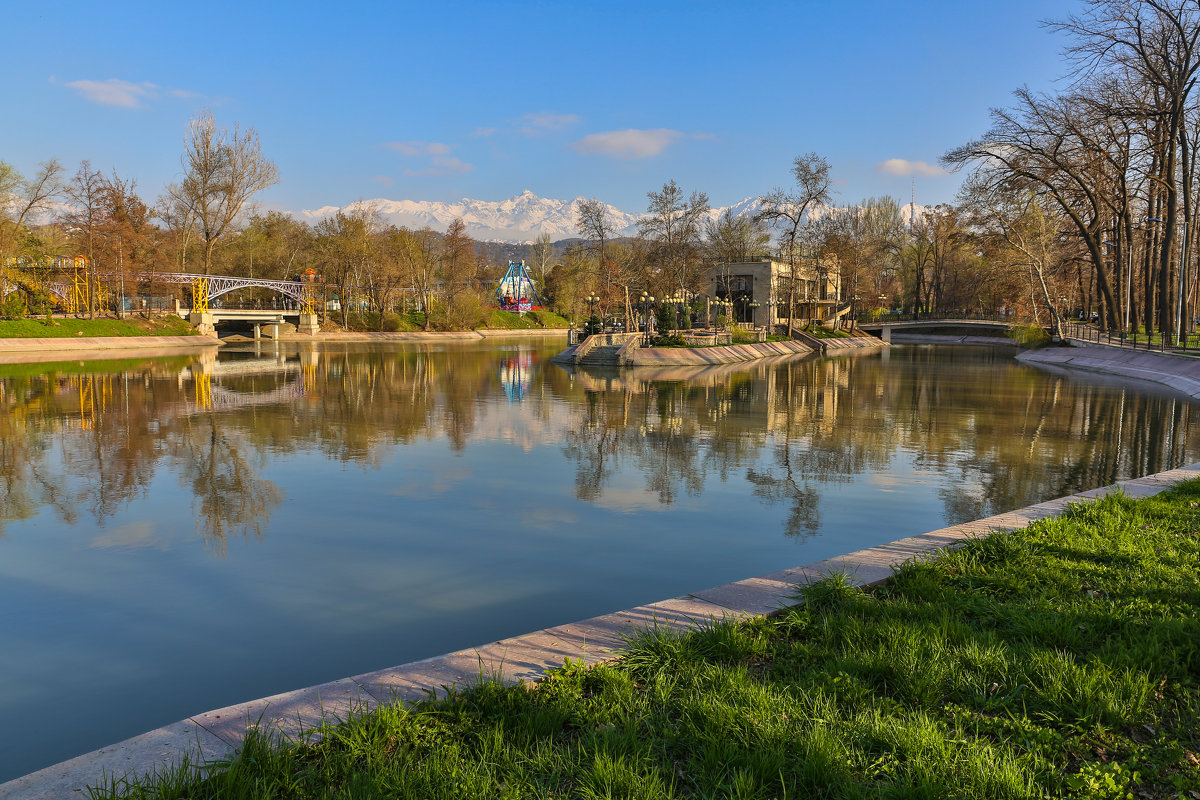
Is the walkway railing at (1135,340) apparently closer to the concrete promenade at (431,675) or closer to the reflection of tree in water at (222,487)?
the concrete promenade at (431,675)

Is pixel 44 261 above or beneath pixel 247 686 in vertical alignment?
above

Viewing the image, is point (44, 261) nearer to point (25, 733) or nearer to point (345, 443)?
point (345, 443)

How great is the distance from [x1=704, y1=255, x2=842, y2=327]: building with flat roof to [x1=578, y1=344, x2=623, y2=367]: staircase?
34235mm

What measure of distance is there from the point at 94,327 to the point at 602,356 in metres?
41.2

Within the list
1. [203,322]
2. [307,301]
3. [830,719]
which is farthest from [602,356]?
[307,301]

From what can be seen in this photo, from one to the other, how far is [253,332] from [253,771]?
284 ft

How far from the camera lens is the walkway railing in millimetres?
36562

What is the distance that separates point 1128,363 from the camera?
38.7 meters

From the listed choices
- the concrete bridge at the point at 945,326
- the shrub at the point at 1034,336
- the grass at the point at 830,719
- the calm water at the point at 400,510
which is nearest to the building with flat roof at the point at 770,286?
the concrete bridge at the point at 945,326

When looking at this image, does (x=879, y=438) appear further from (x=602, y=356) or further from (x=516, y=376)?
(x=602, y=356)

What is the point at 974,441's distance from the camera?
16.7m

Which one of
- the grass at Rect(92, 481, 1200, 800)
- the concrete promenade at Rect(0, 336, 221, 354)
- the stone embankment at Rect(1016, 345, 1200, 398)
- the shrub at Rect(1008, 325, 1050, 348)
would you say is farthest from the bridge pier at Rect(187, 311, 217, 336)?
the grass at Rect(92, 481, 1200, 800)

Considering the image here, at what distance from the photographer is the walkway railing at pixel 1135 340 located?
36562 mm

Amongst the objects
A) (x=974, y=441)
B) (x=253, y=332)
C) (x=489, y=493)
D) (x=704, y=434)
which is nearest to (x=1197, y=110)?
(x=974, y=441)
